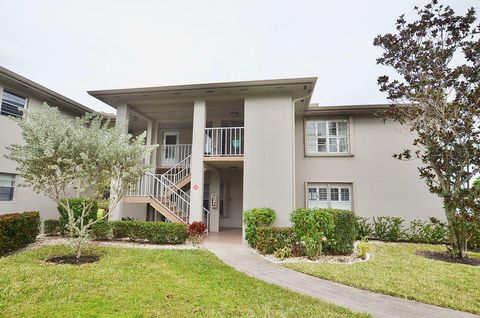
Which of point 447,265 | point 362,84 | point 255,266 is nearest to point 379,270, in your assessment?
point 447,265

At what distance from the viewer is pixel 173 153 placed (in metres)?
14.9

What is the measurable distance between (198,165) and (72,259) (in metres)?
5.44

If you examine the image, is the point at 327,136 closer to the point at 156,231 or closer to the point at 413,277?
the point at 413,277

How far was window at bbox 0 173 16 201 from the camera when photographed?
1058 cm

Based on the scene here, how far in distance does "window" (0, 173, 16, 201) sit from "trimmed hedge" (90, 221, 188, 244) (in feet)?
12.9

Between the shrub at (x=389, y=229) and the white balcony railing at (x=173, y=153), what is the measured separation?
33.2 ft

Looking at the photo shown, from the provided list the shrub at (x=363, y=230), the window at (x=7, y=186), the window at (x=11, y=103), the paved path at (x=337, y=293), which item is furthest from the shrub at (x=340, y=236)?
the window at (x=11, y=103)

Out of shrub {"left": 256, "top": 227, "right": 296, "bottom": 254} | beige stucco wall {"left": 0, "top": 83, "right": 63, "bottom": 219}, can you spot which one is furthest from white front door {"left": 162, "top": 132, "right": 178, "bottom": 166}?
shrub {"left": 256, "top": 227, "right": 296, "bottom": 254}

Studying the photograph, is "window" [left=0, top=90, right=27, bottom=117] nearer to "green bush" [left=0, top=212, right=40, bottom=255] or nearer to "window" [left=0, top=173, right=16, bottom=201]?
"window" [left=0, top=173, right=16, bottom=201]

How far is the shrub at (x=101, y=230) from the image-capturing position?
10.3 metres

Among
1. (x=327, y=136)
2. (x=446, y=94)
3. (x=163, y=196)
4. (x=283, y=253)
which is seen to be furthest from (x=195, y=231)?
(x=446, y=94)

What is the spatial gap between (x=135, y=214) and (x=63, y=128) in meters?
8.65

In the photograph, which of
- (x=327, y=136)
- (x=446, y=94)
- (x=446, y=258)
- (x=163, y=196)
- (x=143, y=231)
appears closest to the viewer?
(x=446, y=258)

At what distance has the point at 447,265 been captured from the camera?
764 cm
